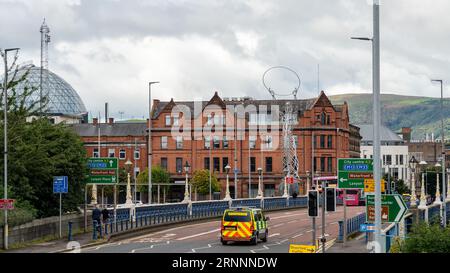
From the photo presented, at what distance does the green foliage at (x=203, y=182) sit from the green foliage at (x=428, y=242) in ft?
303

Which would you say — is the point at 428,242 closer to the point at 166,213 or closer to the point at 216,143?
the point at 166,213

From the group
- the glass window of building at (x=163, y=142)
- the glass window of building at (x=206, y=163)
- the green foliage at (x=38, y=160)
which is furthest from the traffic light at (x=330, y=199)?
the glass window of building at (x=206, y=163)

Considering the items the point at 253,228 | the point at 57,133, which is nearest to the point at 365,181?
the point at 253,228

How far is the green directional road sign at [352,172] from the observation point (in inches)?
1508

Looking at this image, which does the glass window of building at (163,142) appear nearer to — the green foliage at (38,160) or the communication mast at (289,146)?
the communication mast at (289,146)

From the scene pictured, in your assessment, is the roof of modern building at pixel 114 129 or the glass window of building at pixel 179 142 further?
the roof of modern building at pixel 114 129

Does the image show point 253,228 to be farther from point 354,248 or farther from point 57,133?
point 57,133

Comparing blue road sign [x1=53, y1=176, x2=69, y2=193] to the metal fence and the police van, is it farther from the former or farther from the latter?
the police van

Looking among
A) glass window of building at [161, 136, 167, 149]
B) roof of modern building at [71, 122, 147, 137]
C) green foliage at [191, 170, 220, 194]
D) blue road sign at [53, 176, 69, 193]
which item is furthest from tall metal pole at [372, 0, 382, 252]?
roof of modern building at [71, 122, 147, 137]

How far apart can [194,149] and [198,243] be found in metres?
83.5

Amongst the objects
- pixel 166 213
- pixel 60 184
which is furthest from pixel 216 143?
pixel 60 184

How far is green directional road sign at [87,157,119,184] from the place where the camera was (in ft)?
175

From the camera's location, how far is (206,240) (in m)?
50.5

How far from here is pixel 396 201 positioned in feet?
80.6
